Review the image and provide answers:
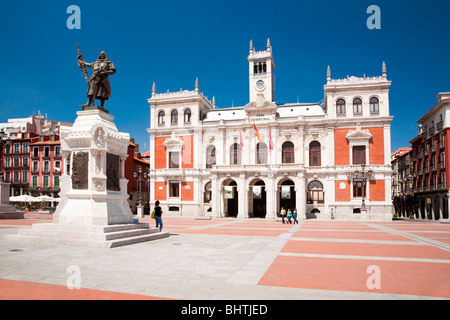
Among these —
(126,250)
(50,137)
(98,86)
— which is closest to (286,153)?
(98,86)

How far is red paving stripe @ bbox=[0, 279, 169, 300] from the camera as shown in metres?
6.65

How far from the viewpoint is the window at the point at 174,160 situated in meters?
49.1

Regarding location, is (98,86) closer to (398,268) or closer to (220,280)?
(220,280)

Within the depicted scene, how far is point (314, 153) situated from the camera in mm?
44844

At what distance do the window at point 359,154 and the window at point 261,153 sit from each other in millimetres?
11282

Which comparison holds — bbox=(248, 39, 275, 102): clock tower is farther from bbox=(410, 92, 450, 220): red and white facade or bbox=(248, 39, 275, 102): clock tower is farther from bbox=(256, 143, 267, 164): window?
bbox=(410, 92, 450, 220): red and white facade

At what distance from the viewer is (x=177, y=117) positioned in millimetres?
49812

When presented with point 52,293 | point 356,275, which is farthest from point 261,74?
point 52,293

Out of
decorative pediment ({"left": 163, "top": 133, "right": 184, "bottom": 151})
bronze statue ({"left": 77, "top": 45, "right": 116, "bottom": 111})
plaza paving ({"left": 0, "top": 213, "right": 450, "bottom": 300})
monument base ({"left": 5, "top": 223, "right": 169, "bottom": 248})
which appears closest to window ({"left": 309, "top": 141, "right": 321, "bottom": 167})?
decorative pediment ({"left": 163, "top": 133, "right": 184, "bottom": 151})

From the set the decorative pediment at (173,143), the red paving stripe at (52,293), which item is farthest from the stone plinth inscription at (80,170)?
the decorative pediment at (173,143)

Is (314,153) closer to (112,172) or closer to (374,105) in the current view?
(374,105)

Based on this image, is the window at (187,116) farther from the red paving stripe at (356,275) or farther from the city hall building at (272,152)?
the red paving stripe at (356,275)
